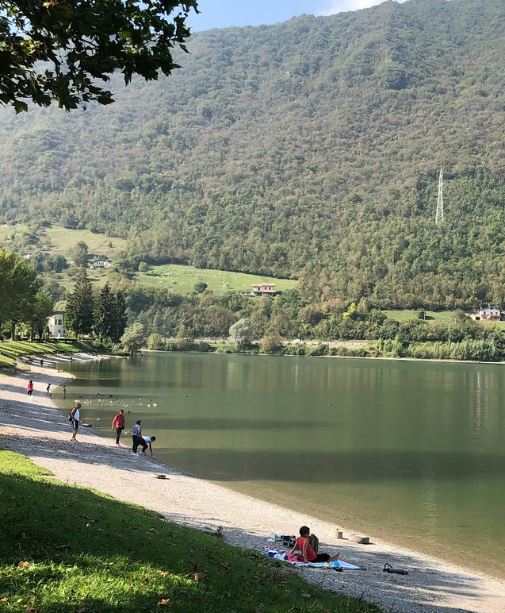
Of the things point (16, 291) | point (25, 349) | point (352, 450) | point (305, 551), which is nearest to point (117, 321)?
point (25, 349)

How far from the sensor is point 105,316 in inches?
6767

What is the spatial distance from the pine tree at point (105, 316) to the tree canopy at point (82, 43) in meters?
160

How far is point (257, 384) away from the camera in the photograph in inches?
4188

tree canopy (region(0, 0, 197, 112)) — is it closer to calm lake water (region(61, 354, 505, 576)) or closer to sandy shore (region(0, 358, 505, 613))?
sandy shore (region(0, 358, 505, 613))

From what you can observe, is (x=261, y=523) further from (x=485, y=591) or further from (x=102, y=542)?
(x=102, y=542)

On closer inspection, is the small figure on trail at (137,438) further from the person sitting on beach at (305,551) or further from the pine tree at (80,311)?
the pine tree at (80,311)

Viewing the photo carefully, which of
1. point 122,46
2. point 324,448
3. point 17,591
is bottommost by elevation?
point 324,448

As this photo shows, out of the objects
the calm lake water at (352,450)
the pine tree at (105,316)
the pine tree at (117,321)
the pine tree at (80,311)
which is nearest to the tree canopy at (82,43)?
the calm lake water at (352,450)

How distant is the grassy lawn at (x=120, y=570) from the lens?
10664 millimetres

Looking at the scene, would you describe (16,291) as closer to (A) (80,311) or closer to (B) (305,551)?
(A) (80,311)

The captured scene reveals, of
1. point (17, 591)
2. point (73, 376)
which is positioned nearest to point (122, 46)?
point (17, 591)

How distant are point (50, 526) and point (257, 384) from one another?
93236mm

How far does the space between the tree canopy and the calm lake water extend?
17066 mm

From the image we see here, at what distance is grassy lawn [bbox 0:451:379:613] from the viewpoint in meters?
10.7
